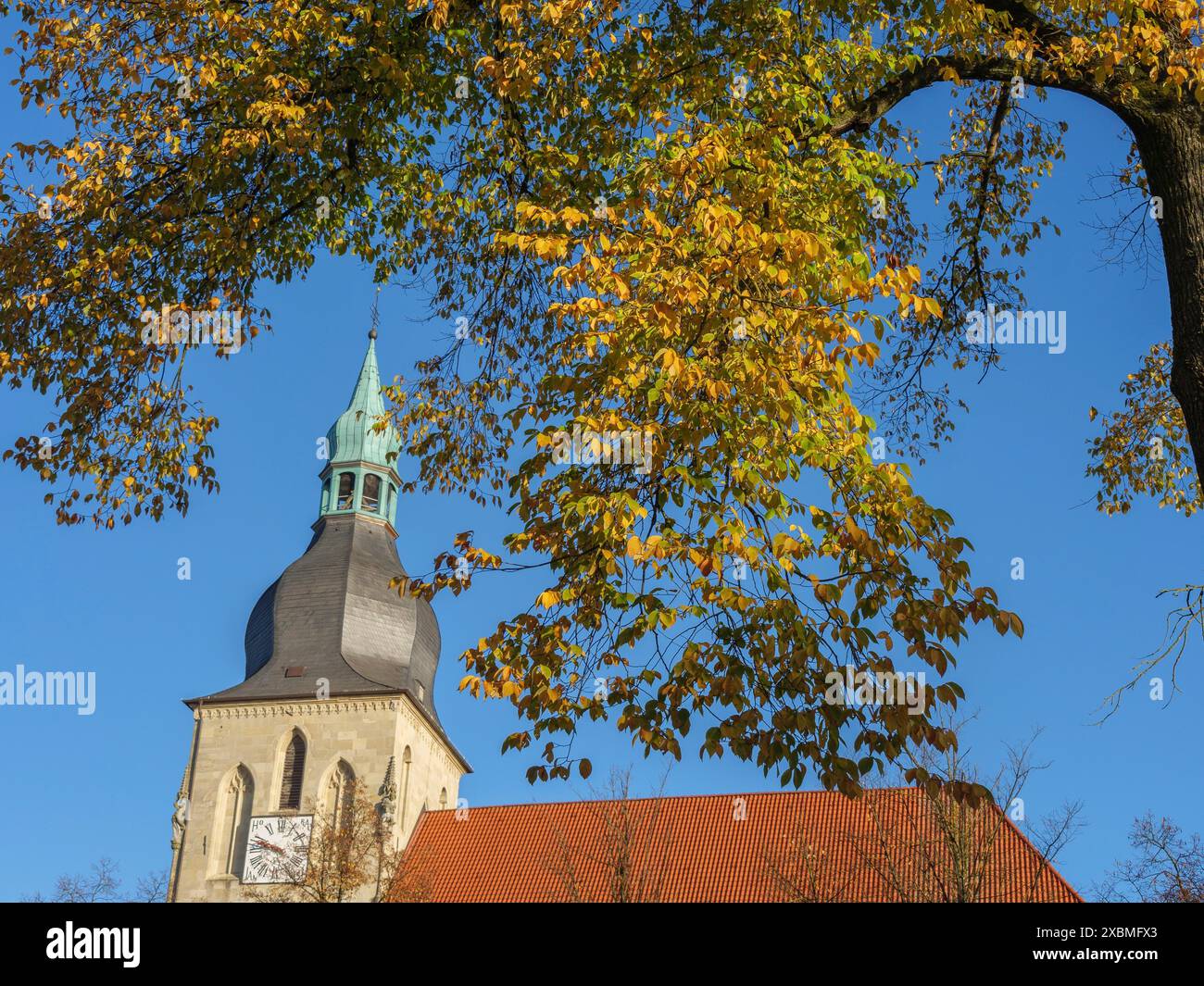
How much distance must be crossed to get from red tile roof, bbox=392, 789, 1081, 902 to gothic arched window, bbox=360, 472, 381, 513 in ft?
45.3

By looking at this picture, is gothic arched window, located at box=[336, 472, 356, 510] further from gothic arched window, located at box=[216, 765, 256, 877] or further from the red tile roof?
the red tile roof

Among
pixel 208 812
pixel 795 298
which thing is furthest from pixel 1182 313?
pixel 208 812

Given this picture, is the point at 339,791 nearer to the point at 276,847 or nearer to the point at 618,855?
the point at 276,847

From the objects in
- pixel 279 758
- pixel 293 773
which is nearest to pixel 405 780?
pixel 293 773

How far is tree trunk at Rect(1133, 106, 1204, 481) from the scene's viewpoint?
22.9ft

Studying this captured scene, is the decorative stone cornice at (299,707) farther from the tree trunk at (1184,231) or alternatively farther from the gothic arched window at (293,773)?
the tree trunk at (1184,231)

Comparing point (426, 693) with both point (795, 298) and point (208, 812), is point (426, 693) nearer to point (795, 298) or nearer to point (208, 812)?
point (208, 812)

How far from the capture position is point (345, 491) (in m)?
52.9

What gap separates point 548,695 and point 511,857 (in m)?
35.0

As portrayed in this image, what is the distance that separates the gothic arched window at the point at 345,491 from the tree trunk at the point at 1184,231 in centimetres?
4670

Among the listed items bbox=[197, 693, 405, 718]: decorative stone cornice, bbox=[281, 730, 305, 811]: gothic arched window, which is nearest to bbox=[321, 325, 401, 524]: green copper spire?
bbox=[197, 693, 405, 718]: decorative stone cornice

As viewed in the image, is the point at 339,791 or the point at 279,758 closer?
the point at 339,791

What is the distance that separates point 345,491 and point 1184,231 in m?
47.8
